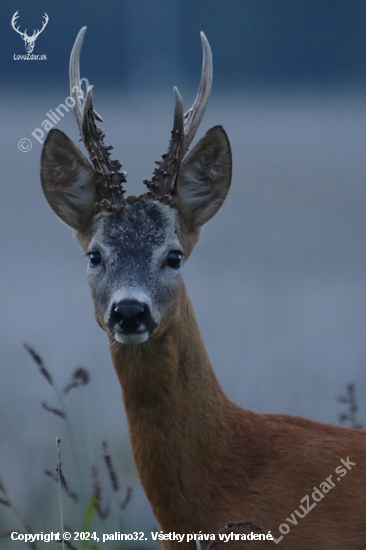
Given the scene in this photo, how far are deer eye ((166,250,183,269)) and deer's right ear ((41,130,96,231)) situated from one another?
21.7 inches

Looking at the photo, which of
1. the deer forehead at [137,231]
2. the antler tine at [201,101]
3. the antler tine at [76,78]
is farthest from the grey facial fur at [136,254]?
the antler tine at [76,78]

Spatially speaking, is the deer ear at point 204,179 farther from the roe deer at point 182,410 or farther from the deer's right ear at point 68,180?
the deer's right ear at point 68,180

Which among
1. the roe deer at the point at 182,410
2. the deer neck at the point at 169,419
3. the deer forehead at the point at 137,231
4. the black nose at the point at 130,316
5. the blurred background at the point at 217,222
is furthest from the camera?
the blurred background at the point at 217,222

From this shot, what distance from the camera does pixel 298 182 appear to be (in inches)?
820

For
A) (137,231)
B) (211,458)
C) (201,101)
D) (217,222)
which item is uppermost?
(217,222)

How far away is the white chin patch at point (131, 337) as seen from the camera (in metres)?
4.54

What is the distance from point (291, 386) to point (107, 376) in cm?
190

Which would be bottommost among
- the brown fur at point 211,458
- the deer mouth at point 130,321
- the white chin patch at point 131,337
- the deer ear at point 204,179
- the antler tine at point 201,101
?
the brown fur at point 211,458

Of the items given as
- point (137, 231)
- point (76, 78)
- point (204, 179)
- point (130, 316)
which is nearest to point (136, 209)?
point (137, 231)

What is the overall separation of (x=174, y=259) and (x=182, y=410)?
0.77 metres

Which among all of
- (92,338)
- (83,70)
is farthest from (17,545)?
(83,70)

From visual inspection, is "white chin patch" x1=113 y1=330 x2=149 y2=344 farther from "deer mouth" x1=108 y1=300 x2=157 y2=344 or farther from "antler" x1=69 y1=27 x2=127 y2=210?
"antler" x1=69 y1=27 x2=127 y2=210

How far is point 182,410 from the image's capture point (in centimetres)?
480

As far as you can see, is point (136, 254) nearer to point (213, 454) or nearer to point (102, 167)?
point (102, 167)
